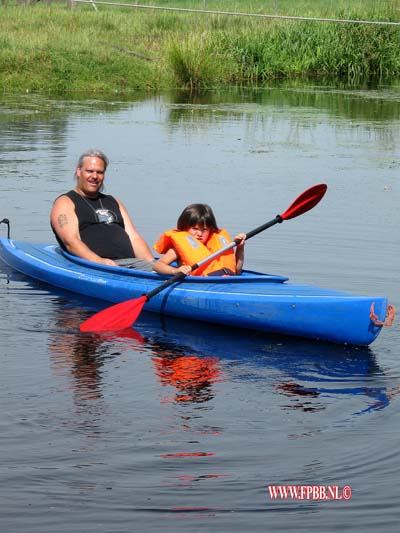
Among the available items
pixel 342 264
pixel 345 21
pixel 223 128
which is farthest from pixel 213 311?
pixel 345 21

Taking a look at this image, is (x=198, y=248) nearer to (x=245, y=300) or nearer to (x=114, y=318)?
(x=245, y=300)

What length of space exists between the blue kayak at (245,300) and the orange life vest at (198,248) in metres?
0.15

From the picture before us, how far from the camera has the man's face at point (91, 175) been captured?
338 inches

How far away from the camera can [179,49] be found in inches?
926

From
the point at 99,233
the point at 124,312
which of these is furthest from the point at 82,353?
the point at 99,233

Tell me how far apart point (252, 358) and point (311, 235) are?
356 centimetres

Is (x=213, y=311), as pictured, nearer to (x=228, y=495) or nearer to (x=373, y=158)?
(x=228, y=495)

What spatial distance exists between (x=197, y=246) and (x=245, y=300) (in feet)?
1.82

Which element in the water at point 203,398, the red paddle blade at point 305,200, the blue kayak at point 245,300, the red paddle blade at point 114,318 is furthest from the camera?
the red paddle blade at point 305,200

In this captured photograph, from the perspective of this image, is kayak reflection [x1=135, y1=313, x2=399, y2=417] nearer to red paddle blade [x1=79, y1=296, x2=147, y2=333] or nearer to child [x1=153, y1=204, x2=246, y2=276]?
red paddle blade [x1=79, y1=296, x2=147, y2=333]

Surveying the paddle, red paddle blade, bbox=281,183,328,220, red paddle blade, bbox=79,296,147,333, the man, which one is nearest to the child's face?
the paddle

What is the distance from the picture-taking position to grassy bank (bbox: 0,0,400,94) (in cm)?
2311

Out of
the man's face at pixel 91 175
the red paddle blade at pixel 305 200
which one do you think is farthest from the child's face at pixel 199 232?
the man's face at pixel 91 175

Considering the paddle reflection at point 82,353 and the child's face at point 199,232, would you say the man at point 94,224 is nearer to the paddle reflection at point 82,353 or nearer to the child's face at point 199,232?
the paddle reflection at point 82,353
